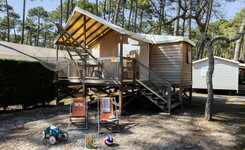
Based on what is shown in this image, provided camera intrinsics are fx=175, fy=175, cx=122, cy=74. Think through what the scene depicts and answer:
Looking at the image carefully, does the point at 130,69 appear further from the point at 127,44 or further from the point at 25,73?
the point at 25,73

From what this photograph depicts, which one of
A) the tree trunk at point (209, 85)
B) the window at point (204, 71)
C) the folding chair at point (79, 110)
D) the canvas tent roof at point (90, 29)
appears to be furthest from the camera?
the window at point (204, 71)

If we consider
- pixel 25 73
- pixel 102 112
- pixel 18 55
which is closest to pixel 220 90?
pixel 102 112

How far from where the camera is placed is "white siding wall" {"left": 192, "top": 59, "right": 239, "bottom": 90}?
1462 centimetres

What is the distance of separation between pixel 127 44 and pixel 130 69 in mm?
2490

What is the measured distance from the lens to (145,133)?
5035 millimetres

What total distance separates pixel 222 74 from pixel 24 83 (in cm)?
1480

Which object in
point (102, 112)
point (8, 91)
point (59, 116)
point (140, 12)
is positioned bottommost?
point (59, 116)

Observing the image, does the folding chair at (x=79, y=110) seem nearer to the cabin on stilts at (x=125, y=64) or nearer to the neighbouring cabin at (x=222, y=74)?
the cabin on stilts at (x=125, y=64)

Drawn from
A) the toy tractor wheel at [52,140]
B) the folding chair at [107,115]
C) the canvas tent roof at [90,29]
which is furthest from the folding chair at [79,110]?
the canvas tent roof at [90,29]

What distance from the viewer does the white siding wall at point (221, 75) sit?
48.0ft

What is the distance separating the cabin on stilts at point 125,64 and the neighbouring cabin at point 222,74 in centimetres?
637

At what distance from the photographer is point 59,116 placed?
275 inches

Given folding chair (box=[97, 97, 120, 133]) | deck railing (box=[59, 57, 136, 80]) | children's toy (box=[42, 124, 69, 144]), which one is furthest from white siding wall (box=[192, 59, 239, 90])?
children's toy (box=[42, 124, 69, 144])

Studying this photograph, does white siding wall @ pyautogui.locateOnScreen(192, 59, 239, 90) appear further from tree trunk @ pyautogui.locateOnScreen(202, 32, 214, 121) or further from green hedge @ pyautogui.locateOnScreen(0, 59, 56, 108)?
green hedge @ pyautogui.locateOnScreen(0, 59, 56, 108)
